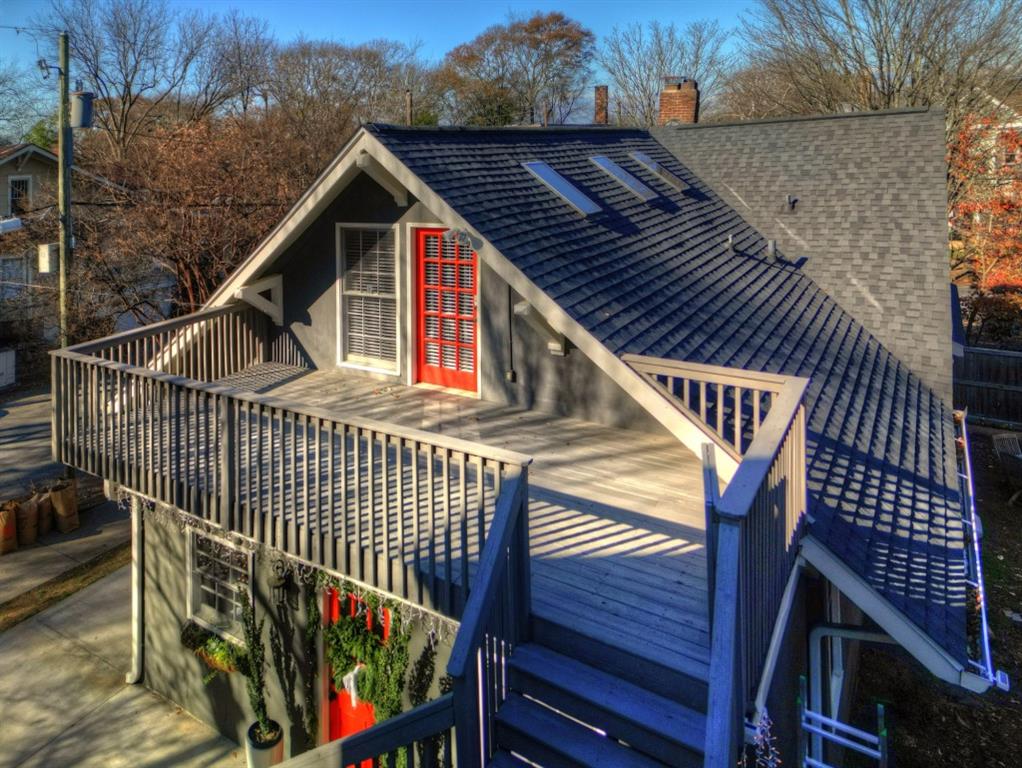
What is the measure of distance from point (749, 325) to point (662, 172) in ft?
15.9

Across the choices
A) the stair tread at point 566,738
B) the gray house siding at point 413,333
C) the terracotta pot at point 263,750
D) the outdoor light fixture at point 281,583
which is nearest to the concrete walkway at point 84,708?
the terracotta pot at point 263,750

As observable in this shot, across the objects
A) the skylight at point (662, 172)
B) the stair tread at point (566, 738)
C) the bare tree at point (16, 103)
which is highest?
the bare tree at point (16, 103)

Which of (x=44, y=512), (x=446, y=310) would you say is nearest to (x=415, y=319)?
(x=446, y=310)

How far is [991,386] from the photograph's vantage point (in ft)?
57.3

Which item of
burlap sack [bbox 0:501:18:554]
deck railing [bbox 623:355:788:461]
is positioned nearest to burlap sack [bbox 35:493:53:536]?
burlap sack [bbox 0:501:18:554]

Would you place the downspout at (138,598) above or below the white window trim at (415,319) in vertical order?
below

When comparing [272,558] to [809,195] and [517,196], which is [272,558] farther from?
[809,195]

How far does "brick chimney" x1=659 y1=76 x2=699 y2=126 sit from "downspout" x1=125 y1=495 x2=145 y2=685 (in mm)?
13602

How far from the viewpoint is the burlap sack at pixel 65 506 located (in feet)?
39.9

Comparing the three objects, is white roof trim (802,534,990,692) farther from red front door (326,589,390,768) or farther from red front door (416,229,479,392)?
red front door (416,229,479,392)

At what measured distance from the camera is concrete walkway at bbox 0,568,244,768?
7.20 meters

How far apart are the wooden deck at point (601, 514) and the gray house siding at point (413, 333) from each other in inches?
7.6

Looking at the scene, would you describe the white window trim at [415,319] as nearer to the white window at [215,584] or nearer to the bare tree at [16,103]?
the white window at [215,584]

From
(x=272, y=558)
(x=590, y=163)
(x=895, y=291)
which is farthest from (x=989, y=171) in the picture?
(x=272, y=558)
